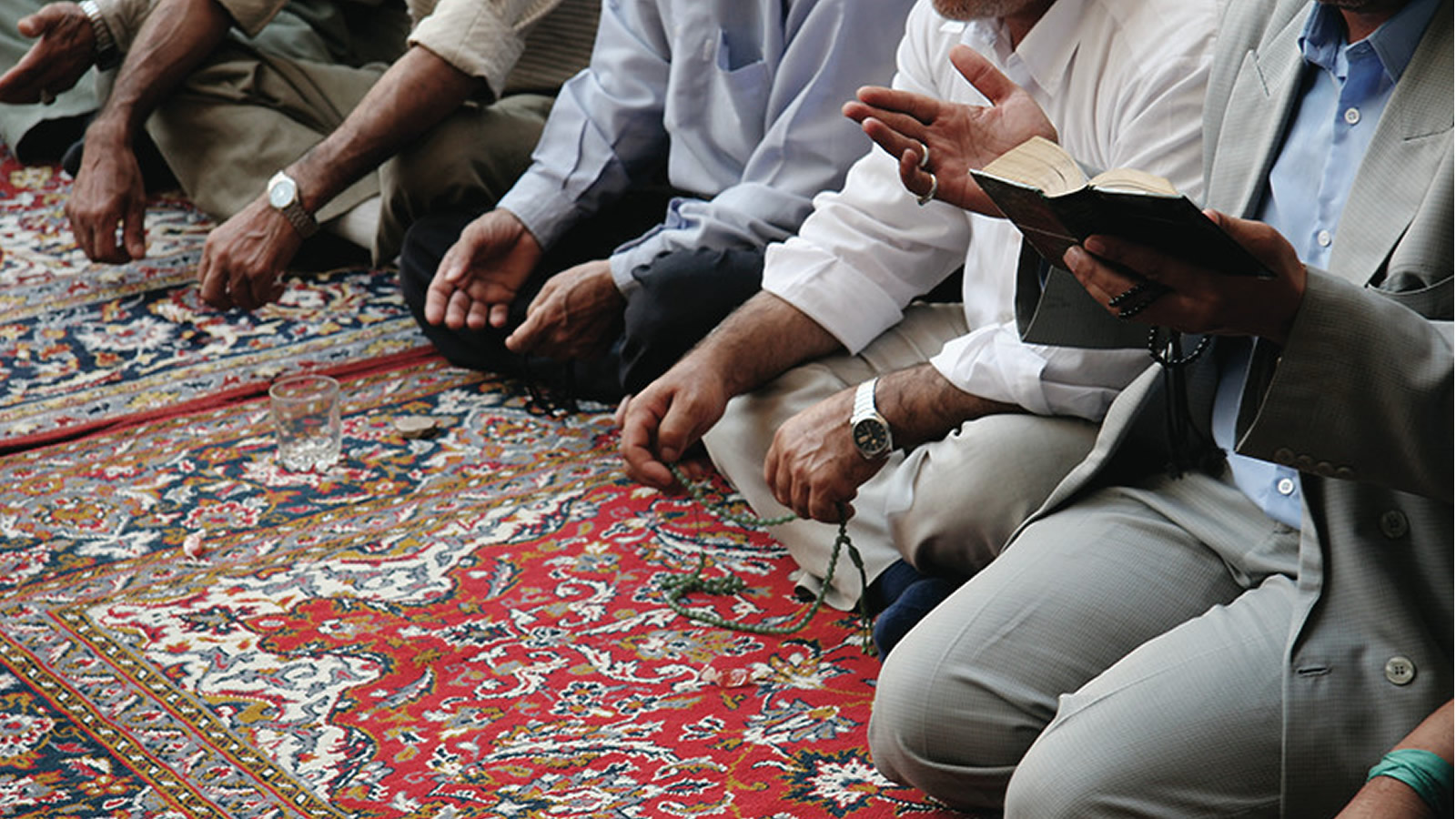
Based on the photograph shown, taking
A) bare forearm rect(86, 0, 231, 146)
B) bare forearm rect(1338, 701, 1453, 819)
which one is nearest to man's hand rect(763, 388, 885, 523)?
bare forearm rect(1338, 701, 1453, 819)

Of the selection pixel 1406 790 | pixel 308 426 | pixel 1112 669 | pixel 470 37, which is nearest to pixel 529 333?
pixel 308 426

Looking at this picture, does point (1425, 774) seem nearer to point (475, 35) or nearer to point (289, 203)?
point (475, 35)

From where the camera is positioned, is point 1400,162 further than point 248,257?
No

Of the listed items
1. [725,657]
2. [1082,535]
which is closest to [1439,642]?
[1082,535]

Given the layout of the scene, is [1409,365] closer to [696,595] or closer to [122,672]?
[696,595]

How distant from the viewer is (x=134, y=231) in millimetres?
3562

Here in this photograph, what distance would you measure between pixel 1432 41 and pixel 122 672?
1781 millimetres

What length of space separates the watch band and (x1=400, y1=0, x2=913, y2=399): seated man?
3.71 feet

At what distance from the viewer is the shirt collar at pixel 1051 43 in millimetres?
2115

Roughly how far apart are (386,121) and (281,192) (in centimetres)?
Answer: 26

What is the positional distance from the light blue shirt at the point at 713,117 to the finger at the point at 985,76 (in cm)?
79

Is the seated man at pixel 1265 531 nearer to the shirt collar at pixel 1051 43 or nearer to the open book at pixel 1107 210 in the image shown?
the open book at pixel 1107 210

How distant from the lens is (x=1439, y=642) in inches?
61.1

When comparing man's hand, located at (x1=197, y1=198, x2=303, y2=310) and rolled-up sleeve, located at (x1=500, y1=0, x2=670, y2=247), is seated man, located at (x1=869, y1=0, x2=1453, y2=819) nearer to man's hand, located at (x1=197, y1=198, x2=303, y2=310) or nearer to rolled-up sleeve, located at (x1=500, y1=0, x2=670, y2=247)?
rolled-up sleeve, located at (x1=500, y1=0, x2=670, y2=247)
